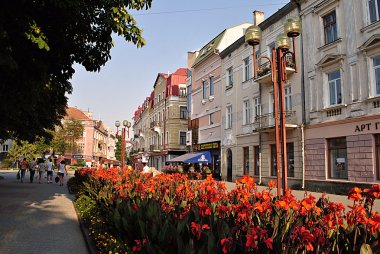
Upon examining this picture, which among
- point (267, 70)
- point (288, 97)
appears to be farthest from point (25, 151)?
point (288, 97)

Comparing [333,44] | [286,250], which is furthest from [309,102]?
[286,250]

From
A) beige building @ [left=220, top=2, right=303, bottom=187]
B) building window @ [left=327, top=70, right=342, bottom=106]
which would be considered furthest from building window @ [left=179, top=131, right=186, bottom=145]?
building window @ [left=327, top=70, right=342, bottom=106]

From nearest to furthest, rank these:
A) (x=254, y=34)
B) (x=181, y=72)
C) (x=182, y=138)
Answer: (x=254, y=34) < (x=182, y=138) < (x=181, y=72)

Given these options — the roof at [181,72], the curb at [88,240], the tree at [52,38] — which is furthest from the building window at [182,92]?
the tree at [52,38]

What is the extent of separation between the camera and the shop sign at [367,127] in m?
14.3

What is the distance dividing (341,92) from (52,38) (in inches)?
537

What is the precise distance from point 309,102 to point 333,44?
3.12 meters

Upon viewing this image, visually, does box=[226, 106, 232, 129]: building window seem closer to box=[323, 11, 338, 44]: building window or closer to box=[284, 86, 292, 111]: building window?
box=[284, 86, 292, 111]: building window

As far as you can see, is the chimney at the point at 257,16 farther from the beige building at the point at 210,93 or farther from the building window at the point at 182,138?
the building window at the point at 182,138

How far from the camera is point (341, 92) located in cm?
1630

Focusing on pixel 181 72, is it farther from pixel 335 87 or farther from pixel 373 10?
pixel 373 10

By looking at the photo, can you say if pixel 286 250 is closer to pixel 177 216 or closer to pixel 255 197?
pixel 177 216

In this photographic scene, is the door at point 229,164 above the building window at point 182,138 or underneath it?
underneath

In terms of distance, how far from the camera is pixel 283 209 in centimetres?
409
